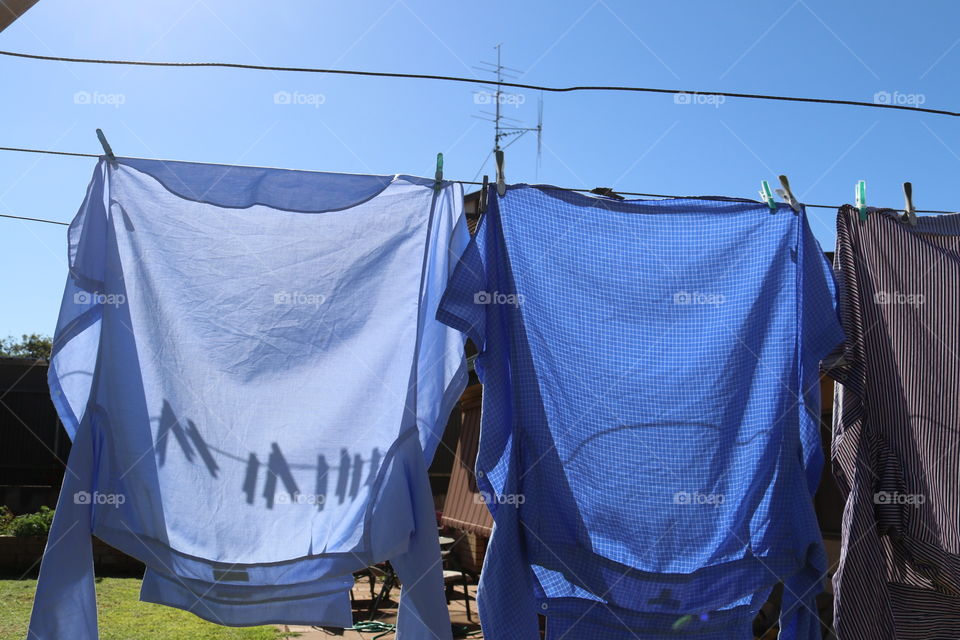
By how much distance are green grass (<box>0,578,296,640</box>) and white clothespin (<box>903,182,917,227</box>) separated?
4735 millimetres

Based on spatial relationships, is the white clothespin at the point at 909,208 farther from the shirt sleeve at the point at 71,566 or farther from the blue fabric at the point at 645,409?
the shirt sleeve at the point at 71,566

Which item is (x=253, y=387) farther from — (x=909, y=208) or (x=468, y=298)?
(x=909, y=208)

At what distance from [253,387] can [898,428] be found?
225 cm

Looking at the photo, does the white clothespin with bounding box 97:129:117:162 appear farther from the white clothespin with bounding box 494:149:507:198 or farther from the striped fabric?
the striped fabric

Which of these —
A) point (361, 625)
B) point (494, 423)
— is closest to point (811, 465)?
point (494, 423)

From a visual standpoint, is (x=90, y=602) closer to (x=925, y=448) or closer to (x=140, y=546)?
(x=140, y=546)

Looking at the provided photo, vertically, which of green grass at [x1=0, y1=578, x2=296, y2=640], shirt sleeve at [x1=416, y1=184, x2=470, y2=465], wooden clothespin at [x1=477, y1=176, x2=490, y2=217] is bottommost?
green grass at [x1=0, y1=578, x2=296, y2=640]

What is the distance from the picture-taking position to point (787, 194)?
2986 millimetres

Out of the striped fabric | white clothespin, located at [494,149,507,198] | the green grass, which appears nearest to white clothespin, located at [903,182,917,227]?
the striped fabric

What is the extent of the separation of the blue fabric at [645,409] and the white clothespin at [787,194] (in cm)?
4

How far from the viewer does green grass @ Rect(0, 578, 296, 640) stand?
5.62m

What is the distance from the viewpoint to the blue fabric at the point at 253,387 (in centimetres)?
256

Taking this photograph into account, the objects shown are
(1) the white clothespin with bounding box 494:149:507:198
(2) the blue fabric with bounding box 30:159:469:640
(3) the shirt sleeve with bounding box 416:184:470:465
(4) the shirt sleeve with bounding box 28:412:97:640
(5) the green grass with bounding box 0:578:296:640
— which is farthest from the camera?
(5) the green grass with bounding box 0:578:296:640

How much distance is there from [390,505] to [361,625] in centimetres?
410
